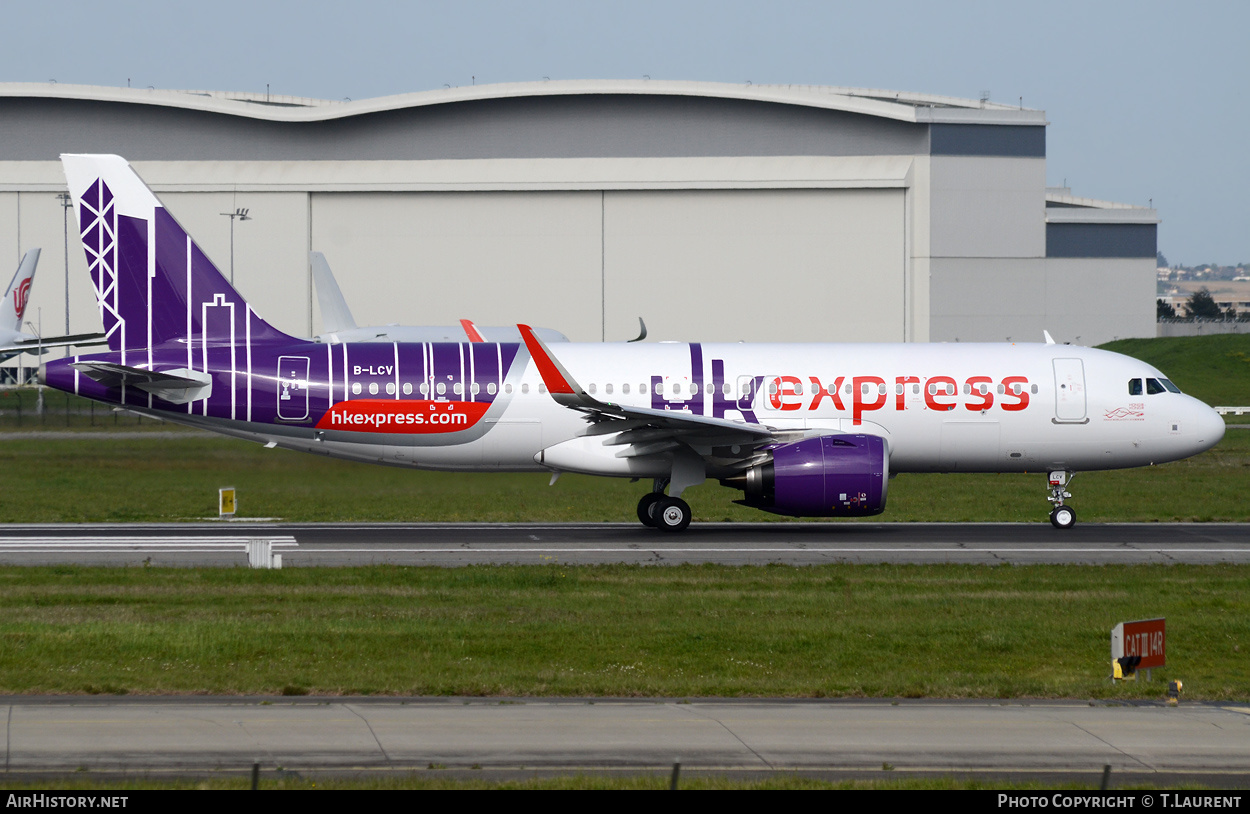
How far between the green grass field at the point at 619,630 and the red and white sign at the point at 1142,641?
0.28 meters

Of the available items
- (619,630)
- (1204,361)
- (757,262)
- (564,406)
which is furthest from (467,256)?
(619,630)

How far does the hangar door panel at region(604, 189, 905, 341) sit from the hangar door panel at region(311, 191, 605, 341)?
220 centimetres

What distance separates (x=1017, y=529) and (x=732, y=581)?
10889mm

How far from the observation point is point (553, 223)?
83.9 meters

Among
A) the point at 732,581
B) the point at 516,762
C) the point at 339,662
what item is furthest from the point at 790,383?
the point at 516,762

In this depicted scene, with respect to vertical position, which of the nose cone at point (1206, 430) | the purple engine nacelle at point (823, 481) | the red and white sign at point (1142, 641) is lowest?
the red and white sign at point (1142, 641)

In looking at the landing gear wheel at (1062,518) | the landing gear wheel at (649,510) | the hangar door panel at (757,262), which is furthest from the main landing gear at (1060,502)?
the hangar door panel at (757,262)

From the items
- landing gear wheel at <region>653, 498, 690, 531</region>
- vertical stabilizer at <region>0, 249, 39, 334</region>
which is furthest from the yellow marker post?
vertical stabilizer at <region>0, 249, 39, 334</region>

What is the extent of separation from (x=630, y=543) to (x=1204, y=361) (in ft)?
242

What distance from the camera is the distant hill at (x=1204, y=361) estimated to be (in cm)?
8275

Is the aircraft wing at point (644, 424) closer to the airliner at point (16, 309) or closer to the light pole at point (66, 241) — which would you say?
the airliner at point (16, 309)

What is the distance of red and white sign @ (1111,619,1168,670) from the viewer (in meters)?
15.0

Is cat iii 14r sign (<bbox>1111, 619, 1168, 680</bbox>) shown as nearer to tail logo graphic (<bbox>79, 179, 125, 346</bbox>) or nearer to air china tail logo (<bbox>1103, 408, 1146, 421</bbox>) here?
air china tail logo (<bbox>1103, 408, 1146, 421</bbox>)

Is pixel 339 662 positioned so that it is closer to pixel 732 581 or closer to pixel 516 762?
pixel 516 762
